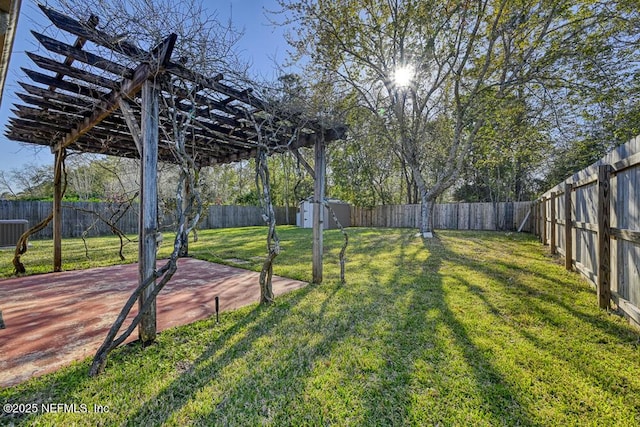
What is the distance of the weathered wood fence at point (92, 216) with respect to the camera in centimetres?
889

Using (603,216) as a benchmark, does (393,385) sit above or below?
below

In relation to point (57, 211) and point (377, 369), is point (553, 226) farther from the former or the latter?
point (57, 211)

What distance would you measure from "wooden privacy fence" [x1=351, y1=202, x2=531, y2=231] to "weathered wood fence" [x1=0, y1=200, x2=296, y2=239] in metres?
6.90

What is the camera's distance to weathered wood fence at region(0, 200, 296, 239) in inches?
350

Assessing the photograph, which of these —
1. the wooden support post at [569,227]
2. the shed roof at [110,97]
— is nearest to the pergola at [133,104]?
the shed roof at [110,97]

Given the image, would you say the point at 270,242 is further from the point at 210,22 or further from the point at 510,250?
the point at 510,250

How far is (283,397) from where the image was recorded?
1.53m

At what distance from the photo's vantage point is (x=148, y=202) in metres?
2.04

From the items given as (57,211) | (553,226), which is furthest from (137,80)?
(553,226)

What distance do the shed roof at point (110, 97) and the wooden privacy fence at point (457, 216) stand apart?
10653 mm

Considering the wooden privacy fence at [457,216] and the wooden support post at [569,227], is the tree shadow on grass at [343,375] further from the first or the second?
the wooden privacy fence at [457,216]

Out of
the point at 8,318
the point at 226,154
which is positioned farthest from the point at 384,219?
the point at 8,318

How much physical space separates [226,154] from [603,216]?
18.6ft

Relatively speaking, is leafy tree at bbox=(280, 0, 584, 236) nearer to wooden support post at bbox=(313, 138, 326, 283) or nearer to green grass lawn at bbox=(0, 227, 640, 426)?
wooden support post at bbox=(313, 138, 326, 283)
